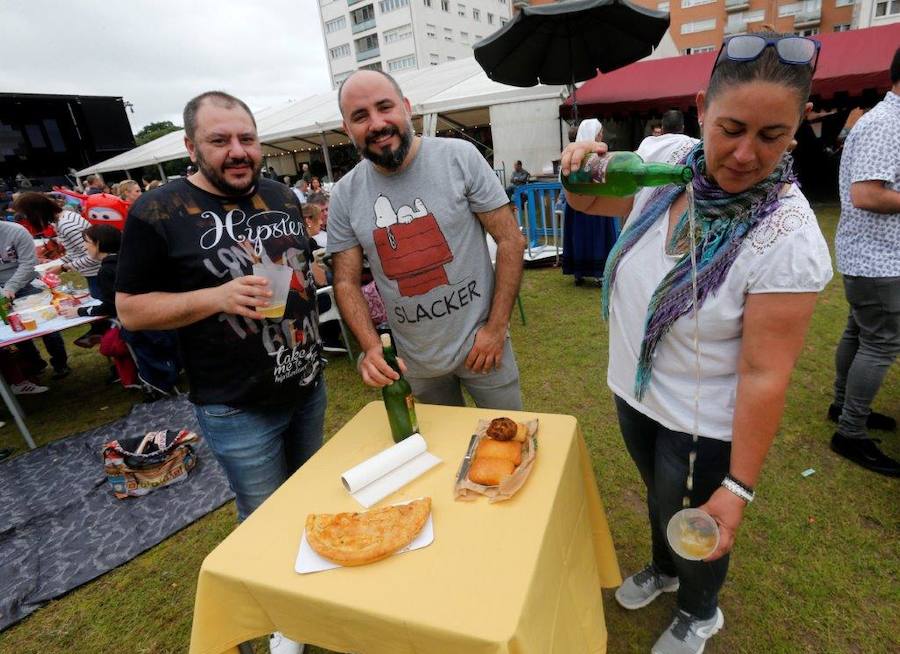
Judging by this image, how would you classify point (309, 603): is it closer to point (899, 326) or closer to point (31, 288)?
point (899, 326)

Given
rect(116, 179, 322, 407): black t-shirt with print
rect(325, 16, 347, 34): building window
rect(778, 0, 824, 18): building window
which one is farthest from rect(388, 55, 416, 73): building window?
rect(116, 179, 322, 407): black t-shirt with print

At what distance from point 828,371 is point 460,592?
12.4 ft

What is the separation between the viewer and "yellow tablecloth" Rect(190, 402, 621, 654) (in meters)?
0.98

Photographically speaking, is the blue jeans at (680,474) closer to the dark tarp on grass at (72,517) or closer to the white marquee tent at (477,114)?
the dark tarp on grass at (72,517)

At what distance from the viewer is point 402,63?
43.1 m

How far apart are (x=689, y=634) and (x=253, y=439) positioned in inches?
71.1

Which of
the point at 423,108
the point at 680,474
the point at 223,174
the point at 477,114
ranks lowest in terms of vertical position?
the point at 680,474

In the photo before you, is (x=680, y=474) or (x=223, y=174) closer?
(x=680, y=474)

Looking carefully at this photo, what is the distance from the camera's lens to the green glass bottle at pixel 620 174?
1.15 m

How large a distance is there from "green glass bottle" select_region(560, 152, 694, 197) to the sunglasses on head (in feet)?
0.82

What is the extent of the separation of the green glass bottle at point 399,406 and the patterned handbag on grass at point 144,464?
8.31ft

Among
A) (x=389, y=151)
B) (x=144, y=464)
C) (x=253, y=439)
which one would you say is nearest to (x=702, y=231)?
(x=389, y=151)

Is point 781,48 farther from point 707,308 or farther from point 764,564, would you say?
point 764,564

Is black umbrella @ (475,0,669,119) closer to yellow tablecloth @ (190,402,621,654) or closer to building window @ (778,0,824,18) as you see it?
yellow tablecloth @ (190,402,621,654)
